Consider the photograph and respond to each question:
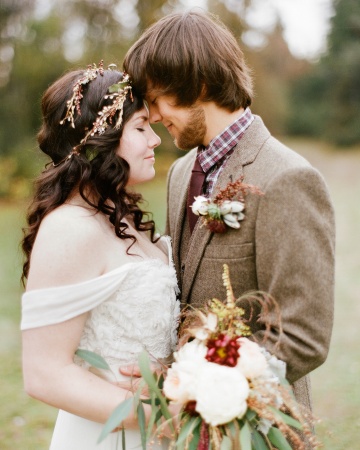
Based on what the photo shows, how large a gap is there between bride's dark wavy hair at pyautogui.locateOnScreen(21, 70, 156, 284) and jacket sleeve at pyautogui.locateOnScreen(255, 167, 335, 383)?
2.25ft

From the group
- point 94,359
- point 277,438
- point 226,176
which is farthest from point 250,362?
point 226,176

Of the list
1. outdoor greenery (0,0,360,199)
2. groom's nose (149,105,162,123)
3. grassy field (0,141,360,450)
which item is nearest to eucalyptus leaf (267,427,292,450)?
grassy field (0,141,360,450)

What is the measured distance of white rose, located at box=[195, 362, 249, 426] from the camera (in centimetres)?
189

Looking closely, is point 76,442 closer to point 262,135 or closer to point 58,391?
point 58,391

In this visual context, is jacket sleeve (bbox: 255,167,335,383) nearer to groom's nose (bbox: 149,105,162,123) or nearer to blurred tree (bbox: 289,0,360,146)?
groom's nose (bbox: 149,105,162,123)

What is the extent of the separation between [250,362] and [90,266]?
0.78 meters

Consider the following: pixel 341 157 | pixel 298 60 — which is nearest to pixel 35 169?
pixel 341 157

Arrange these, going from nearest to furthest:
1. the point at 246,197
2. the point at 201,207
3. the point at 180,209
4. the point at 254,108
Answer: the point at 246,197, the point at 201,207, the point at 180,209, the point at 254,108

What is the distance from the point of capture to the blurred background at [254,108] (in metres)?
5.80

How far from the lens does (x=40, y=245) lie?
91.7 inches

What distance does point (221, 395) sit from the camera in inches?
74.5

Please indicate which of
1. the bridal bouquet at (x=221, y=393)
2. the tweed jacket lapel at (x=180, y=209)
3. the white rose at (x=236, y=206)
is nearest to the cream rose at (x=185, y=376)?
the bridal bouquet at (x=221, y=393)

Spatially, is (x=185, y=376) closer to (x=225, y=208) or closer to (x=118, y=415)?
(x=118, y=415)

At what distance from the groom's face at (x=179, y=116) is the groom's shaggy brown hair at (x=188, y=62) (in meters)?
0.04
